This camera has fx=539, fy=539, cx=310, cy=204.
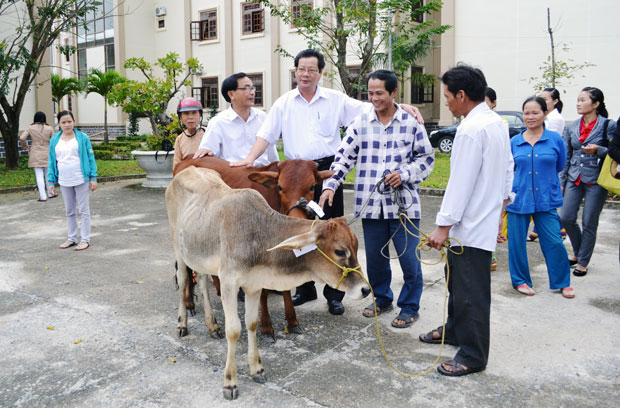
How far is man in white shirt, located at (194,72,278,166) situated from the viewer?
5.21 m

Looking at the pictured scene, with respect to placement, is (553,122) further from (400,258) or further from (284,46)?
(284,46)

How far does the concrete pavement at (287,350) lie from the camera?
3.36 m

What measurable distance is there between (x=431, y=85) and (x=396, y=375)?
75.2 feet

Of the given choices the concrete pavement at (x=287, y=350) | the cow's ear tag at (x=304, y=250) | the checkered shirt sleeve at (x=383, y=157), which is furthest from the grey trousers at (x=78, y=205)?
the cow's ear tag at (x=304, y=250)

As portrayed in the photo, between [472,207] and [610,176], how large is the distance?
2455 mm

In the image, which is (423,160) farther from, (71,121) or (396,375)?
(71,121)

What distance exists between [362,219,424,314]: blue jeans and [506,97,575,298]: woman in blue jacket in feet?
4.53

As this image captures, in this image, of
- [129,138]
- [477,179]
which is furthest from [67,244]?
[129,138]

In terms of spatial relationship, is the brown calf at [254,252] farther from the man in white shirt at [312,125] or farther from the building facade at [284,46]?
the building facade at [284,46]

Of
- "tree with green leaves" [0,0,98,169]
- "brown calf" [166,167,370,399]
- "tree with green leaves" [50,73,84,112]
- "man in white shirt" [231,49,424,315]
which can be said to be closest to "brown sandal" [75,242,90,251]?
"man in white shirt" [231,49,424,315]

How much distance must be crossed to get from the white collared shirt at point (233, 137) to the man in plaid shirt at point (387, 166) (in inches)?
44.0

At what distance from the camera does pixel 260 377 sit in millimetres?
3561

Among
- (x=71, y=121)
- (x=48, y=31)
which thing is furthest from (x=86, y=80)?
(x=71, y=121)

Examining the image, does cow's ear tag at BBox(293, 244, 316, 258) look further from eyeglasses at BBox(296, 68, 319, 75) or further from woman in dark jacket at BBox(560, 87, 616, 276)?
woman in dark jacket at BBox(560, 87, 616, 276)
